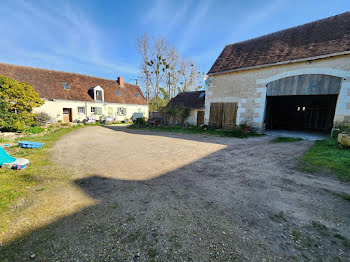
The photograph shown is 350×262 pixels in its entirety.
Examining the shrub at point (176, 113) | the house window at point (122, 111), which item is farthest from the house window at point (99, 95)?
the shrub at point (176, 113)

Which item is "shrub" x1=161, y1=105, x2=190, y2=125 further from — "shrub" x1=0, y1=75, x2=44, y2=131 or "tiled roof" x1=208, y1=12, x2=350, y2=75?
"shrub" x1=0, y1=75, x2=44, y2=131

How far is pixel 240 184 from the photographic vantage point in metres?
3.21

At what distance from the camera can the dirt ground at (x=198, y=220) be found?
5.44 feet

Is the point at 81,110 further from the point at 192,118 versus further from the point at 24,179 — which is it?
the point at 24,179

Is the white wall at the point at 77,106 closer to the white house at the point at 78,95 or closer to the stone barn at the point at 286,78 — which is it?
the white house at the point at 78,95

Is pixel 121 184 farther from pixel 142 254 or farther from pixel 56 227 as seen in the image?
pixel 142 254

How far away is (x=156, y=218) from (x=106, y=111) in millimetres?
19821

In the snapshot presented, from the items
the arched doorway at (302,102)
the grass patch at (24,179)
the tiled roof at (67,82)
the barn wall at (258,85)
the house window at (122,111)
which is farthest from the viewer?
the house window at (122,111)

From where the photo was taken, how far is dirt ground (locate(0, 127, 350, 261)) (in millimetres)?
1657

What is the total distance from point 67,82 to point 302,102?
24.6m

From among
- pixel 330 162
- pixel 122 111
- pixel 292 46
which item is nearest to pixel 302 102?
pixel 292 46

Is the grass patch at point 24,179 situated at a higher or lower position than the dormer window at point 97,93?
lower

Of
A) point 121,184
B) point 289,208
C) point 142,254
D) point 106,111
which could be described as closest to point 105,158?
point 121,184

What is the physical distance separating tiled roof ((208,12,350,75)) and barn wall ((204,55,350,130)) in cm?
43
